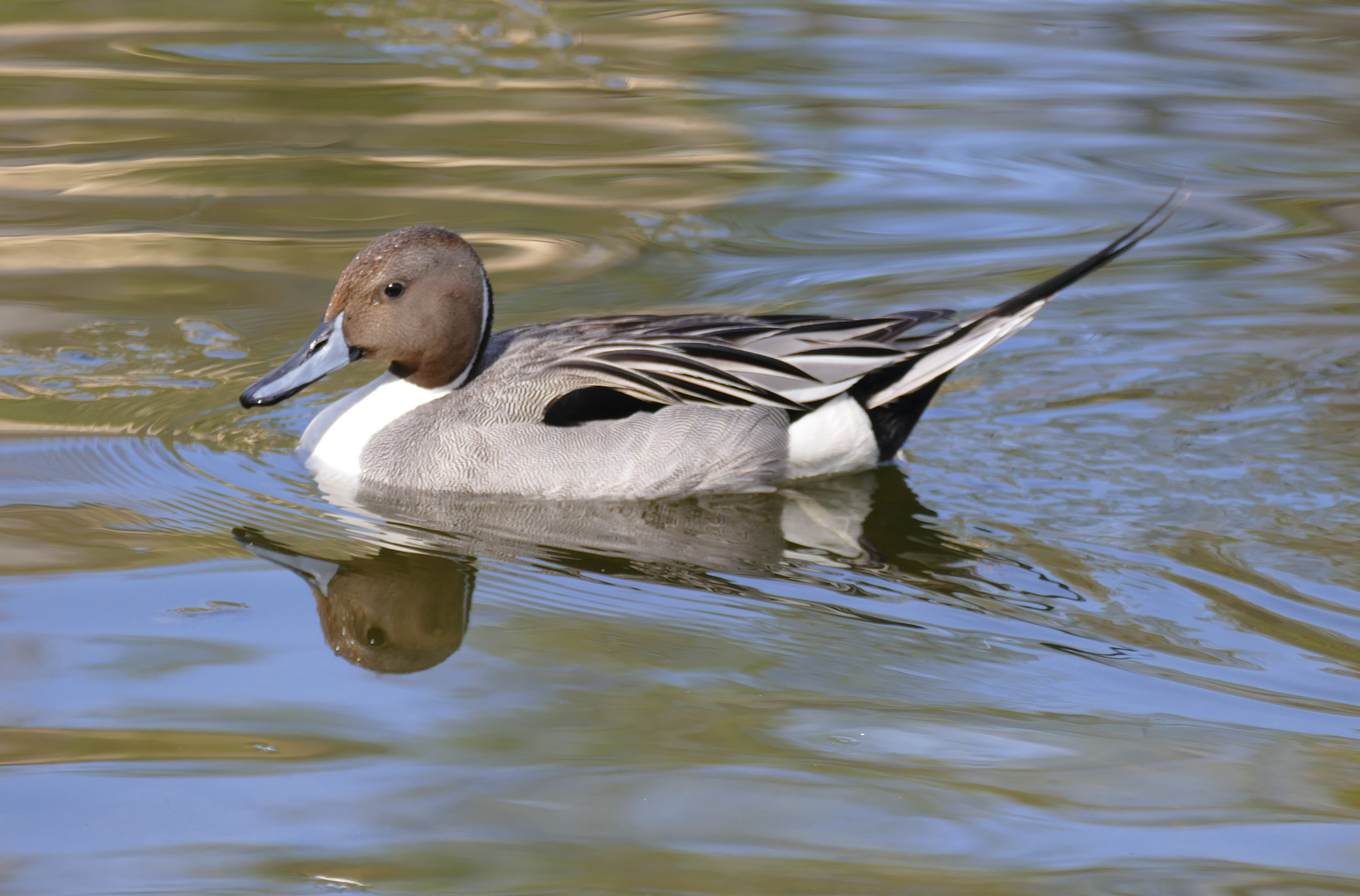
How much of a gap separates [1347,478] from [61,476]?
3.85 metres

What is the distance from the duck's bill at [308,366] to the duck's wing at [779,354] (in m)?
0.68

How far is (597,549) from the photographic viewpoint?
4848 mm

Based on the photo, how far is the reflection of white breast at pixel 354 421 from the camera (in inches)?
209

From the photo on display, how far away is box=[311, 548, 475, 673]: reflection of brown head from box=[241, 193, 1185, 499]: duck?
1.83 feet

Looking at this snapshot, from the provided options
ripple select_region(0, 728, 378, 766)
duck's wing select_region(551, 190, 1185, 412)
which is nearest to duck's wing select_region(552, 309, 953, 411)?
duck's wing select_region(551, 190, 1185, 412)

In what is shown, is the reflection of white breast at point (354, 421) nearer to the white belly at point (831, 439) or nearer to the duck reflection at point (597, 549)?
the duck reflection at point (597, 549)

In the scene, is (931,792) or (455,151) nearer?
(931,792)

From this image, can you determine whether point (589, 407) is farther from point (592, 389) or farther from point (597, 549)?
point (597, 549)

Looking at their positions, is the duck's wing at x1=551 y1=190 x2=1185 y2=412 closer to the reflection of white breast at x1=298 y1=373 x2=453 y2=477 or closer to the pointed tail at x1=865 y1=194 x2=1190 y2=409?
the pointed tail at x1=865 y1=194 x2=1190 y2=409

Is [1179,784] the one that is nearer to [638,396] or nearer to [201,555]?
[638,396]

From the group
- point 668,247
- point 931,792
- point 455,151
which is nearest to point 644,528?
point 931,792

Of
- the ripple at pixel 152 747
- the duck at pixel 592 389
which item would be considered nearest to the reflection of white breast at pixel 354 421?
the duck at pixel 592 389

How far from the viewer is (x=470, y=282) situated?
536cm

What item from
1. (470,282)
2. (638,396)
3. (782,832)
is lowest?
(782,832)
